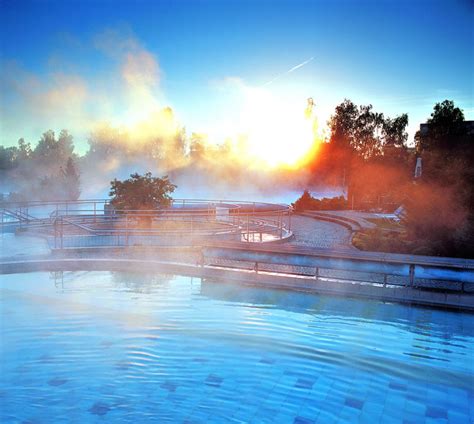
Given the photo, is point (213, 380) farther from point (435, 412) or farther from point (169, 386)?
point (435, 412)

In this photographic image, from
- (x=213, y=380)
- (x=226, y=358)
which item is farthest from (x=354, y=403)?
(x=226, y=358)

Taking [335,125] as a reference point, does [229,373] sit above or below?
below

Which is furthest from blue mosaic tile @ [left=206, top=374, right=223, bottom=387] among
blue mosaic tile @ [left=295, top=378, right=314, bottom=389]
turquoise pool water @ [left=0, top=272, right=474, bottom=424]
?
blue mosaic tile @ [left=295, top=378, right=314, bottom=389]

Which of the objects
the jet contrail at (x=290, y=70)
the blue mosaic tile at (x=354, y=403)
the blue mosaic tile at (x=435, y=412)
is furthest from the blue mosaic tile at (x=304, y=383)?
the jet contrail at (x=290, y=70)

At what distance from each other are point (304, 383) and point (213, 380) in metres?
0.78

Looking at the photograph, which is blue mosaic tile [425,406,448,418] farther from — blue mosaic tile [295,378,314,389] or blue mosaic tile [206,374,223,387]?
blue mosaic tile [206,374,223,387]

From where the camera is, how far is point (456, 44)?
23.3 feet

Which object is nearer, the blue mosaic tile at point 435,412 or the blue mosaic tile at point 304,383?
the blue mosaic tile at point 435,412

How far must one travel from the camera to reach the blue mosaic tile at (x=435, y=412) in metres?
3.18

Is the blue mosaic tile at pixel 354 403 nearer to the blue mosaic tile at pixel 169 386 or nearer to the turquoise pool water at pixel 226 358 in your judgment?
the turquoise pool water at pixel 226 358

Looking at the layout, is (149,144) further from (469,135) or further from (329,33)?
(329,33)

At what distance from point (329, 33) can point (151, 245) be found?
5.58m

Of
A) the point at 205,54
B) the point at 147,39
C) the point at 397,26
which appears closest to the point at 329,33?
the point at 397,26

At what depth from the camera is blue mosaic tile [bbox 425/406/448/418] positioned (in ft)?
10.4
